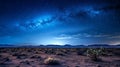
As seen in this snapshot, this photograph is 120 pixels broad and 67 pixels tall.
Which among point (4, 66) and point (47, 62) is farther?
point (47, 62)

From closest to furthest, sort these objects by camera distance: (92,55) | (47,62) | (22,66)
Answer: (22,66)
(47,62)
(92,55)

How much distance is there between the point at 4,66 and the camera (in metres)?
20.5

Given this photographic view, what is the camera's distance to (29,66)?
67.5 ft

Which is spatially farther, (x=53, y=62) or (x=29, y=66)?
(x=53, y=62)

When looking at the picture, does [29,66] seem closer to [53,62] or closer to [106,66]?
[53,62]

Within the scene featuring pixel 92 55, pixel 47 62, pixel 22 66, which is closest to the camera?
pixel 22 66

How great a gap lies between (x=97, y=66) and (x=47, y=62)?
6.03 m

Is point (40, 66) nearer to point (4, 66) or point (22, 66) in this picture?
point (22, 66)

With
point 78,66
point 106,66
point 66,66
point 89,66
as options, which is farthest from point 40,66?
point 106,66

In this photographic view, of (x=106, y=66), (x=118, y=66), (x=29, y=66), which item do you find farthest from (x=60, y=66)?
(x=118, y=66)

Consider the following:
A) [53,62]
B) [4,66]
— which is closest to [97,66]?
[53,62]

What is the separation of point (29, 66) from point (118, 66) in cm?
1016

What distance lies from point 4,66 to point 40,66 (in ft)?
13.2

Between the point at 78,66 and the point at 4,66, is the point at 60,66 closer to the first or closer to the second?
the point at 78,66
